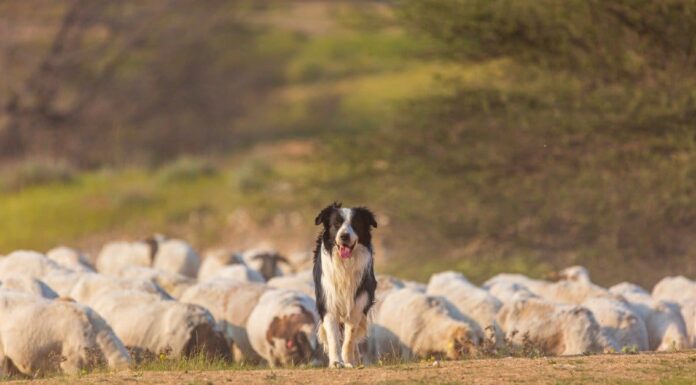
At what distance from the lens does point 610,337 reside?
13.6 meters

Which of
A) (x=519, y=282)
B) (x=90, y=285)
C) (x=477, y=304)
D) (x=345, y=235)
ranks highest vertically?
(x=519, y=282)

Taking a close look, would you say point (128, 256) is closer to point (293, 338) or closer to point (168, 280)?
point (168, 280)

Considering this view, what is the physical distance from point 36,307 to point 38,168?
72.2ft

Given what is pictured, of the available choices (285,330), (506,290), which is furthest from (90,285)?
(506,290)

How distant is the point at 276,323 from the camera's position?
1345 cm

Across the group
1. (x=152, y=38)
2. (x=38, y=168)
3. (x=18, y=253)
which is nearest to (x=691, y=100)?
(x=18, y=253)

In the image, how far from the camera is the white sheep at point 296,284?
621 inches

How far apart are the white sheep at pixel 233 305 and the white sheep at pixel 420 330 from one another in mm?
1254

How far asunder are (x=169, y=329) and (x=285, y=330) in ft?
3.73

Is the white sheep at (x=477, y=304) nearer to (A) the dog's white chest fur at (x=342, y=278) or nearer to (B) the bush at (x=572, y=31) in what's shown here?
(A) the dog's white chest fur at (x=342, y=278)

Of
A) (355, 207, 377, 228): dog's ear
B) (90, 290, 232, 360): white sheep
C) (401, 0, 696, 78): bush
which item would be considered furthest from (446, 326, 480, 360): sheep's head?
(401, 0, 696, 78): bush

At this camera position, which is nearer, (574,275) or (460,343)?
(460,343)

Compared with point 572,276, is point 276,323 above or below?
below

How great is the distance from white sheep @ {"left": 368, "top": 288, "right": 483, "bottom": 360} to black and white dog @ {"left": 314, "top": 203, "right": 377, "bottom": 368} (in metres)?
2.10
